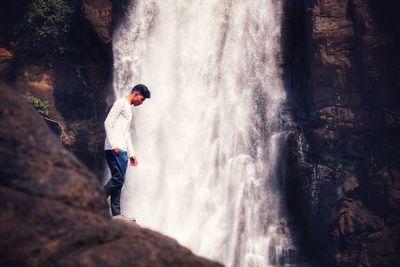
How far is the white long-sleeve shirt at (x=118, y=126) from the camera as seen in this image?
555 centimetres

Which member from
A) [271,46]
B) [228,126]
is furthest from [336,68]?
[228,126]

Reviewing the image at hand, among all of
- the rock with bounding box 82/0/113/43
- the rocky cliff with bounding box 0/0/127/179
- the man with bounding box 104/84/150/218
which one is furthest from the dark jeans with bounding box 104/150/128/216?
the rock with bounding box 82/0/113/43

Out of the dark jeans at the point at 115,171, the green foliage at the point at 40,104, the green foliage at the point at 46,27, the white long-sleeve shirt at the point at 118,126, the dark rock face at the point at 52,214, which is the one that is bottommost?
the dark rock face at the point at 52,214

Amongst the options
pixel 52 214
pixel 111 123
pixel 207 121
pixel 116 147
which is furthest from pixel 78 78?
pixel 52 214

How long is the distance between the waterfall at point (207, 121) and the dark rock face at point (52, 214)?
385 inches

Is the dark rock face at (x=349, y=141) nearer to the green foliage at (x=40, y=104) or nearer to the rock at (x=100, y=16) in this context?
the rock at (x=100, y=16)

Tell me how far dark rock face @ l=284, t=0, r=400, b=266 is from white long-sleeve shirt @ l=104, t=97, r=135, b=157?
8185 mm

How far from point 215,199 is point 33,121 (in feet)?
35.0

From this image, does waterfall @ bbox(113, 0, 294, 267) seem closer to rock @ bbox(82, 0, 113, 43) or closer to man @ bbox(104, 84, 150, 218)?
rock @ bbox(82, 0, 113, 43)

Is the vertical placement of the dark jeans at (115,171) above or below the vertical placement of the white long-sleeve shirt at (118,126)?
below

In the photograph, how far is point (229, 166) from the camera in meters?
13.9

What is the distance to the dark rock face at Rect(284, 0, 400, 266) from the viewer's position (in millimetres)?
11609

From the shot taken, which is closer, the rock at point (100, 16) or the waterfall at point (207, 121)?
the waterfall at point (207, 121)

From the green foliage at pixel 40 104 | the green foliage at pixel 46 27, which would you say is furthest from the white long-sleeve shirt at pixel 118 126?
the green foliage at pixel 46 27
